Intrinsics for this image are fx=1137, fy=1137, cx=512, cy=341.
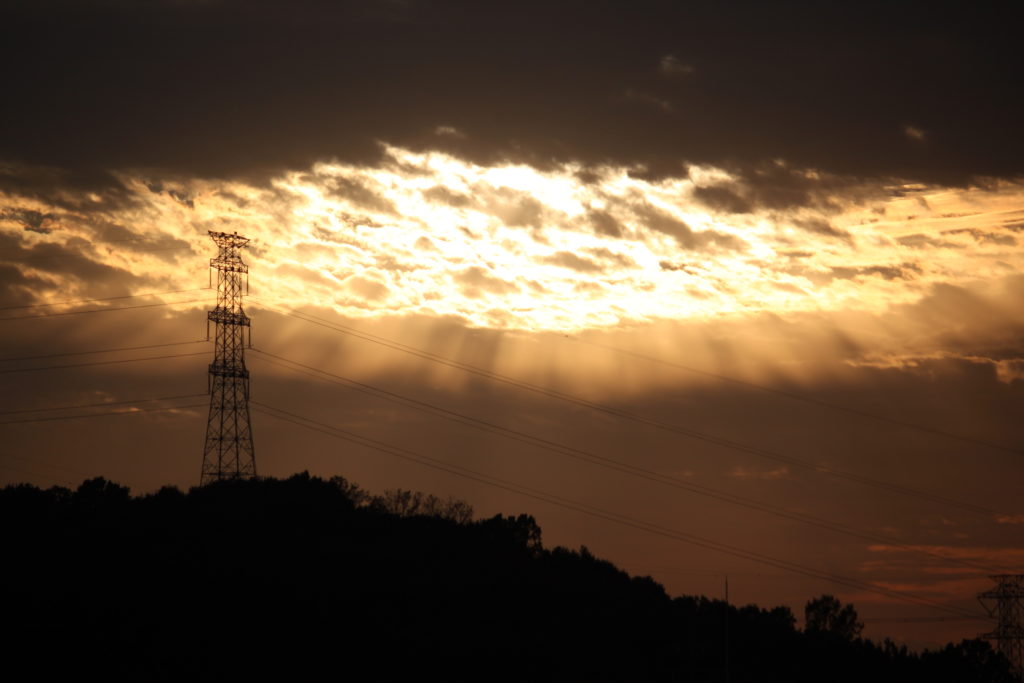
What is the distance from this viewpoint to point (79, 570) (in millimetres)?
111125

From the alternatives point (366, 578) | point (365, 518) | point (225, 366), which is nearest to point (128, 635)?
point (225, 366)

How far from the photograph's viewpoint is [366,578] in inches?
5005

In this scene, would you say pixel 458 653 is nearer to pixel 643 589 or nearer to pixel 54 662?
pixel 54 662

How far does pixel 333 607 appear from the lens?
385 ft

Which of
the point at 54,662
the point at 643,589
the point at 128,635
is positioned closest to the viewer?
the point at 54,662

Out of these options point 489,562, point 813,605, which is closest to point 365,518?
point 489,562

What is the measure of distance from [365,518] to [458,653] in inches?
1511

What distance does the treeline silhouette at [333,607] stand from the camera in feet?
330

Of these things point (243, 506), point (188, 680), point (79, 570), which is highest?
point (243, 506)

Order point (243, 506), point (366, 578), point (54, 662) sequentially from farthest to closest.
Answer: point (243, 506) < point (366, 578) < point (54, 662)

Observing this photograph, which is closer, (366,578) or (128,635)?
(128,635)

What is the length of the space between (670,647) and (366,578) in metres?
35.7

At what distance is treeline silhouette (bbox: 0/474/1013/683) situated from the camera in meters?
100

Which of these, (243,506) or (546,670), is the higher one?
(243,506)
